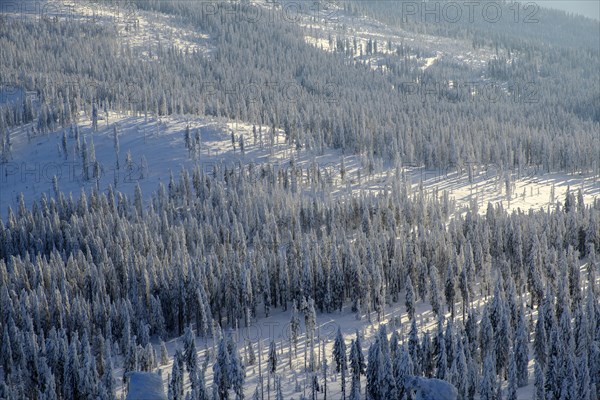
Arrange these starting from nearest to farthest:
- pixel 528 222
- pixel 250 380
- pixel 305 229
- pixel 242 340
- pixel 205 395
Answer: pixel 205 395 < pixel 250 380 < pixel 242 340 < pixel 528 222 < pixel 305 229

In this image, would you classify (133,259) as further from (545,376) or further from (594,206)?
(594,206)

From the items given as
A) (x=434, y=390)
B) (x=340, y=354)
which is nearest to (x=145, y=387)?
(x=434, y=390)

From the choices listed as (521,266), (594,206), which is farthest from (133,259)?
(594,206)

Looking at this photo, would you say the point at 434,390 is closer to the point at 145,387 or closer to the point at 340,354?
the point at 145,387

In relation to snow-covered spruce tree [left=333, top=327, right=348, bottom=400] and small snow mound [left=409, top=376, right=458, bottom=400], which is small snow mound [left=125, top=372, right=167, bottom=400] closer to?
small snow mound [left=409, top=376, right=458, bottom=400]

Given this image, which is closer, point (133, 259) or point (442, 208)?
point (133, 259)

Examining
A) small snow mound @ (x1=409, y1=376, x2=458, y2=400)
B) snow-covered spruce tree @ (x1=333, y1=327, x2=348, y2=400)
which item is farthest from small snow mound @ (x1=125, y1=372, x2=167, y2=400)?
snow-covered spruce tree @ (x1=333, y1=327, x2=348, y2=400)

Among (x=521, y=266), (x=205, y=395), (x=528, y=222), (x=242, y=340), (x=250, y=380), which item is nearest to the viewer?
(x=205, y=395)

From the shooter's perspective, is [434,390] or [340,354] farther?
[340,354]
